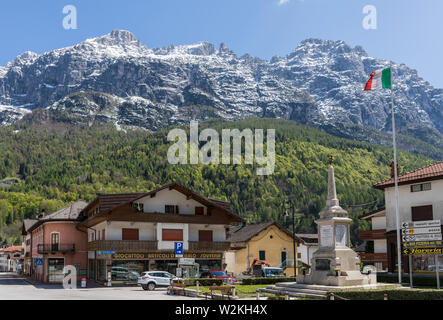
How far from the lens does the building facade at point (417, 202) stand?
43688 mm

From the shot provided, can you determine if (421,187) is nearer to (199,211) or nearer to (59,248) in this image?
(199,211)

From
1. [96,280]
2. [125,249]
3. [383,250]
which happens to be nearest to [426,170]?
[383,250]

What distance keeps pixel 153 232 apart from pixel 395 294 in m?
32.6

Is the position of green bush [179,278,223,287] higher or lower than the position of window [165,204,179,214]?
lower

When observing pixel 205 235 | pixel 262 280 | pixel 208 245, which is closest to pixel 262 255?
pixel 205 235

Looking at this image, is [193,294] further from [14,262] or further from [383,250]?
[14,262]

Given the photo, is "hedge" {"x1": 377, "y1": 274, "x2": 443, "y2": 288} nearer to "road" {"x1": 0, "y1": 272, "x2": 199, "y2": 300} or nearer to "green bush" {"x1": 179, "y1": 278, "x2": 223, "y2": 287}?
"green bush" {"x1": 179, "y1": 278, "x2": 223, "y2": 287}

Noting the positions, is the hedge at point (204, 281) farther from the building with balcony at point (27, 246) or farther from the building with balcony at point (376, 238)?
the building with balcony at point (27, 246)

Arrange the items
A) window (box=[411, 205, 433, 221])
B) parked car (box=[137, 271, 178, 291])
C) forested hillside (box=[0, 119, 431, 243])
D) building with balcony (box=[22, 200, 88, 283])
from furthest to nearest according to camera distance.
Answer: forested hillside (box=[0, 119, 431, 243]), building with balcony (box=[22, 200, 88, 283]), window (box=[411, 205, 433, 221]), parked car (box=[137, 271, 178, 291])

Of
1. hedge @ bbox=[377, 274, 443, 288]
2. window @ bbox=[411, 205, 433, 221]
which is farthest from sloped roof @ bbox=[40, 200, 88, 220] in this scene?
window @ bbox=[411, 205, 433, 221]

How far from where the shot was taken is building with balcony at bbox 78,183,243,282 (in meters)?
51.3

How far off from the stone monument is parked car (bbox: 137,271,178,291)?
1449 cm

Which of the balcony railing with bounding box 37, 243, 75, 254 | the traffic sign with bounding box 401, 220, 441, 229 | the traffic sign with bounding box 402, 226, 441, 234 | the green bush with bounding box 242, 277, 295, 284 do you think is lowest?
the green bush with bounding box 242, 277, 295, 284
